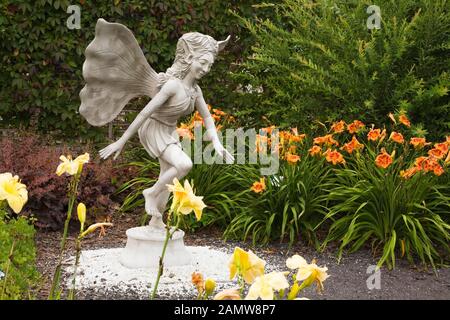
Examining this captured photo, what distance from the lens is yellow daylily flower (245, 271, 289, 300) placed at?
146 cm

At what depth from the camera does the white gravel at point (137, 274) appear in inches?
147

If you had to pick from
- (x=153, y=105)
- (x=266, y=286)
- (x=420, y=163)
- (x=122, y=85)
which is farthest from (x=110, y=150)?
(x=266, y=286)

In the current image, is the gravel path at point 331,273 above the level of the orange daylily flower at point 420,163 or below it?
below

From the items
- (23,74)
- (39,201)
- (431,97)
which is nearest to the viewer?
(39,201)

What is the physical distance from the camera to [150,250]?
4.07 m

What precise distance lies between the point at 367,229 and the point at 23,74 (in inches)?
162

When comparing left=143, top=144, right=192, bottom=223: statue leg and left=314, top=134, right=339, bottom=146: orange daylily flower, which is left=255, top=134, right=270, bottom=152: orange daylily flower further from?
left=143, top=144, right=192, bottom=223: statue leg

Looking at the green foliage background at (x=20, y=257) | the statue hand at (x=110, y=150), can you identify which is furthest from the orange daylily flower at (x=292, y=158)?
the green foliage background at (x=20, y=257)

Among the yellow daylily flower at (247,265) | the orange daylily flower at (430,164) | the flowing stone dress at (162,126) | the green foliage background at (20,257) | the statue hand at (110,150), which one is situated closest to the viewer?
the yellow daylily flower at (247,265)

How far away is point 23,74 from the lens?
21.6ft

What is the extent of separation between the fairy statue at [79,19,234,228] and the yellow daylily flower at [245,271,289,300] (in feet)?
8.06

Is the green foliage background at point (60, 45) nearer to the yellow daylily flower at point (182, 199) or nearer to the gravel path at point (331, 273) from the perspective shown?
the gravel path at point (331, 273)

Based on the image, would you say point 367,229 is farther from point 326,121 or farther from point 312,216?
point 326,121

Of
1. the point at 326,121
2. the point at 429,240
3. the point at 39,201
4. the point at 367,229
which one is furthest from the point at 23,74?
the point at 429,240
